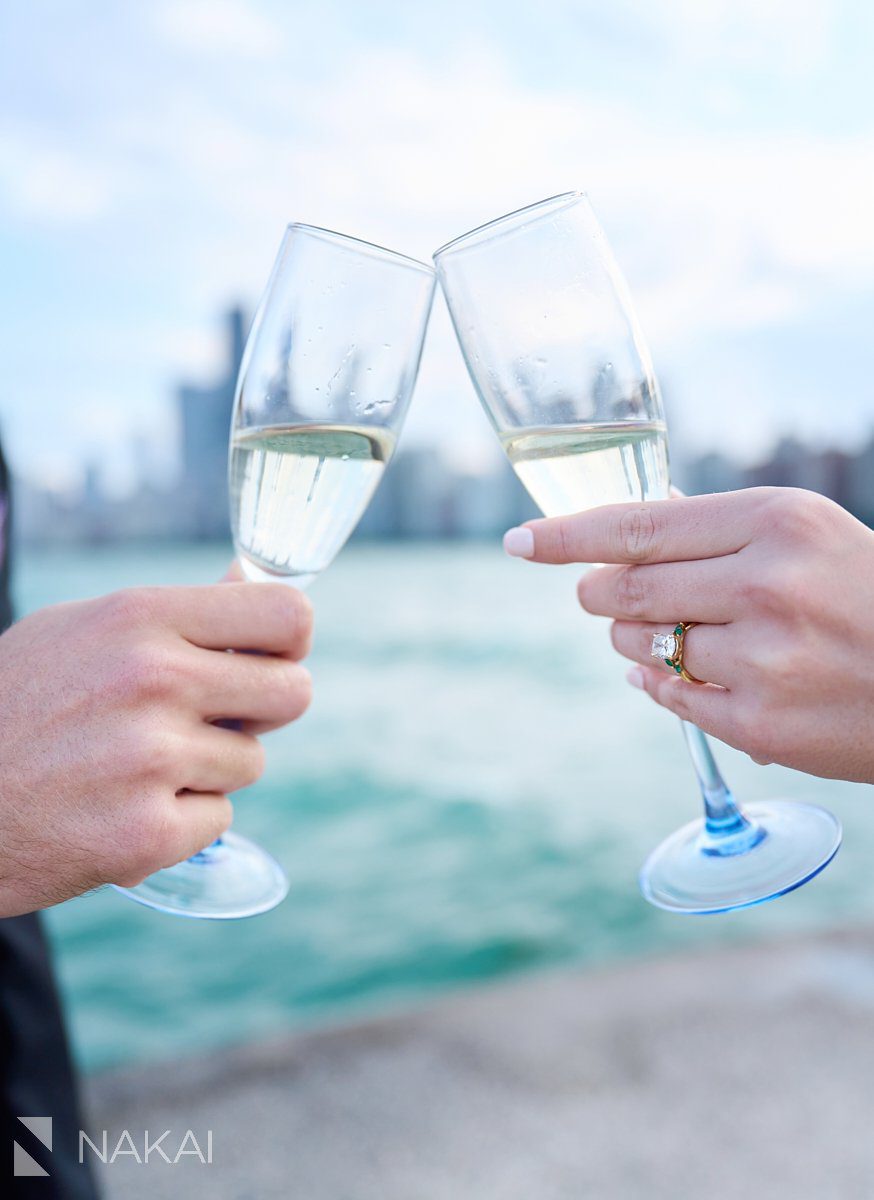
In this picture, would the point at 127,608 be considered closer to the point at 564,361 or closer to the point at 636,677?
the point at 564,361

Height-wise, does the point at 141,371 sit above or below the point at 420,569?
above

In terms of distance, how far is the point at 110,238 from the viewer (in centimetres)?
4056

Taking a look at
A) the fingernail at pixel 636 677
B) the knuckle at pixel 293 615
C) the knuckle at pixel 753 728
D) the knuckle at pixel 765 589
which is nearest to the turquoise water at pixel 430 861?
the fingernail at pixel 636 677

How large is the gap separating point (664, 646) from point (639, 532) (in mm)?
153

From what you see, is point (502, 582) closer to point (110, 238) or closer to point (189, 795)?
point (110, 238)

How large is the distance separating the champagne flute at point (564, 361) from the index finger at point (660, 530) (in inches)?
3.4

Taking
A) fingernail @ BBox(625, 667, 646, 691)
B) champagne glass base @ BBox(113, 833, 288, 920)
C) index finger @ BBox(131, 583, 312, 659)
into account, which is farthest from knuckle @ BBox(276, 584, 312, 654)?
fingernail @ BBox(625, 667, 646, 691)

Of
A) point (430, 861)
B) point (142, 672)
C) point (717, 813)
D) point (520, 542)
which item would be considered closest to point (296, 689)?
point (142, 672)

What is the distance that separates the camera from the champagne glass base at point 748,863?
4.40 feet

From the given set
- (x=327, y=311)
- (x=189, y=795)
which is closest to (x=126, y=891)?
(x=189, y=795)

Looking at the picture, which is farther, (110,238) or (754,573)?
(110,238)

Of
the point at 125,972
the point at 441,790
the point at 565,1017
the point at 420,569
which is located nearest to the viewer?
the point at 565,1017

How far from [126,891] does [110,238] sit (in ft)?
143

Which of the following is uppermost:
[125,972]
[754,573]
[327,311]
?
[327,311]
